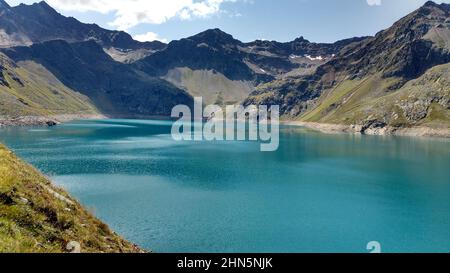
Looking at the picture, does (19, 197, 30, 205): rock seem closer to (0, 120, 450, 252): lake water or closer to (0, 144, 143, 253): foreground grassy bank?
(0, 144, 143, 253): foreground grassy bank

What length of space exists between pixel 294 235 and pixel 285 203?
847 inches

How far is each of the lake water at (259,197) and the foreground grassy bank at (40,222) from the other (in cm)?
1920

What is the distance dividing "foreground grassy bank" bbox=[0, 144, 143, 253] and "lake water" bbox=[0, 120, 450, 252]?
756 inches

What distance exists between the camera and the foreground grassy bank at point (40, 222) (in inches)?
813

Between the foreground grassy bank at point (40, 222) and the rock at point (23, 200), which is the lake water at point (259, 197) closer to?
the foreground grassy bank at point (40, 222)

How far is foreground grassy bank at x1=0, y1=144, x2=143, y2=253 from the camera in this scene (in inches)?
813

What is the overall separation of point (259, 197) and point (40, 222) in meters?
66.8

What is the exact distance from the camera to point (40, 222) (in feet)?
76.6

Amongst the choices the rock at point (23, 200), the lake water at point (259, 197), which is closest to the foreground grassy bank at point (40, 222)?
the rock at point (23, 200)
